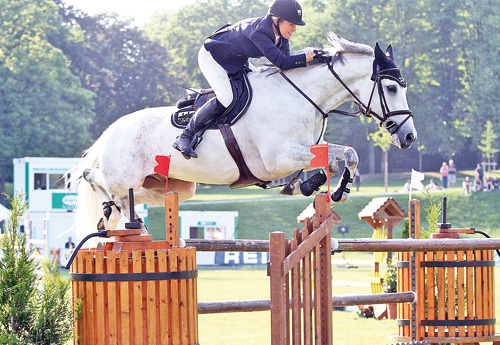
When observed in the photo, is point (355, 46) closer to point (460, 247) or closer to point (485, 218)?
point (460, 247)

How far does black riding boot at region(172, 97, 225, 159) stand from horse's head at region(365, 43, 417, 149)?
1053mm

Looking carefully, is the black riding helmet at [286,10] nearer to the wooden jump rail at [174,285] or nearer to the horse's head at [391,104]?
the horse's head at [391,104]

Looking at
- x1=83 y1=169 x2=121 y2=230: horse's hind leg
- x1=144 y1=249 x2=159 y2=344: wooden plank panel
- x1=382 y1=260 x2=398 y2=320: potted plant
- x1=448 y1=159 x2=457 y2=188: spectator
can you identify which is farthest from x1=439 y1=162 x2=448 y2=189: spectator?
x1=144 y1=249 x2=159 y2=344: wooden plank panel

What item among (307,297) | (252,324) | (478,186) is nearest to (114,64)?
(478,186)

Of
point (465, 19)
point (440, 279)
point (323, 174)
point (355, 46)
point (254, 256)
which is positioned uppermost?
point (465, 19)

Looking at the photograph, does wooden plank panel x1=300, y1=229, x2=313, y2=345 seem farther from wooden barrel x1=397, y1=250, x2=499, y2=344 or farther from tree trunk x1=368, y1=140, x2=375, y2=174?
tree trunk x1=368, y1=140, x2=375, y2=174

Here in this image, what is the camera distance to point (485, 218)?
37.8 m

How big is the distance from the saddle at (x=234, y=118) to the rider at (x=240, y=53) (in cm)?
5

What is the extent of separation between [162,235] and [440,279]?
28796 mm

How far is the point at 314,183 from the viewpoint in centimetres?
591

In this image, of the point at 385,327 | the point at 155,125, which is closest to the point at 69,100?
the point at 385,327

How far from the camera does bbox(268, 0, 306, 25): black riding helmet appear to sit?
19.8 ft

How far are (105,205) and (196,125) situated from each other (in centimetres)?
108

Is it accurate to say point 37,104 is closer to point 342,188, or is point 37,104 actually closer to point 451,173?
point 451,173
